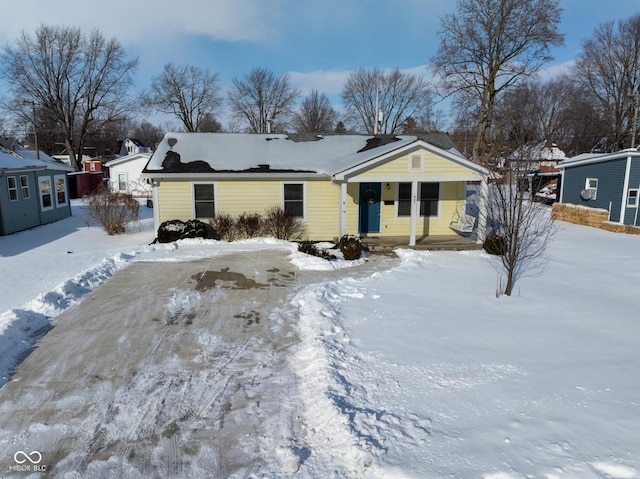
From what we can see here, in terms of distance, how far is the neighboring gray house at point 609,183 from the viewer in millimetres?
19641

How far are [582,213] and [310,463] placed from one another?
20.5m

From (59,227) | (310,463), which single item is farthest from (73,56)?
(310,463)

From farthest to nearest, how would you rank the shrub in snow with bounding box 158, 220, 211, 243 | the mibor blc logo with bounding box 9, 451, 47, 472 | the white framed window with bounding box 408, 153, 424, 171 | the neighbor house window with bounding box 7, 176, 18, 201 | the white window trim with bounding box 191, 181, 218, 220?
the neighbor house window with bounding box 7, 176, 18, 201
the white window trim with bounding box 191, 181, 218, 220
the shrub in snow with bounding box 158, 220, 211, 243
the white framed window with bounding box 408, 153, 424, 171
the mibor blc logo with bounding box 9, 451, 47, 472

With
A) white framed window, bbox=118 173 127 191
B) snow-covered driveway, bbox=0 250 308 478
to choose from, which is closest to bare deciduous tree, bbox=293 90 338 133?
white framed window, bbox=118 173 127 191

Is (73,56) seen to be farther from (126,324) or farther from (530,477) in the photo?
(530,477)

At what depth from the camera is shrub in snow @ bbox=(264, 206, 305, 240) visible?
45.8 feet

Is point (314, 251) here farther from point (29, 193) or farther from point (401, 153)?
point (29, 193)

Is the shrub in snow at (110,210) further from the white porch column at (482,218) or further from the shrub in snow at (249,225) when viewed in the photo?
the white porch column at (482,218)

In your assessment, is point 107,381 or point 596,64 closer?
point 107,381

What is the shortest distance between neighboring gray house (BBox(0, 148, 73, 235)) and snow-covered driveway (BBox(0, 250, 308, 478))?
10.3 meters

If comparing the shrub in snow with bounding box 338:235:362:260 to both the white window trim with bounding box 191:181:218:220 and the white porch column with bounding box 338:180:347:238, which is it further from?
the white window trim with bounding box 191:181:218:220

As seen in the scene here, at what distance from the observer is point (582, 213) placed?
19.7 meters

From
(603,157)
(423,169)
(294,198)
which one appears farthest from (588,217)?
(294,198)

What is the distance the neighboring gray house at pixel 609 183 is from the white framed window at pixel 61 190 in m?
26.6
